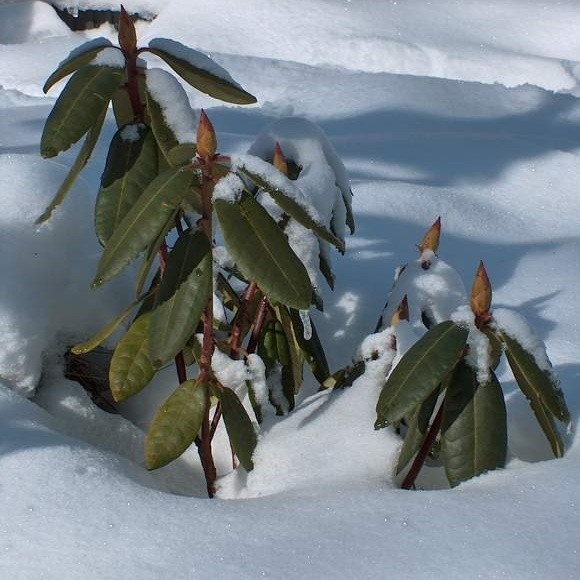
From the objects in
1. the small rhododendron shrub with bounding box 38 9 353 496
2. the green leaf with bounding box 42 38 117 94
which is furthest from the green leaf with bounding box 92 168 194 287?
the green leaf with bounding box 42 38 117 94

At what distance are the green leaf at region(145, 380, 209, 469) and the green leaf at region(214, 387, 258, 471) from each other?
0.03m

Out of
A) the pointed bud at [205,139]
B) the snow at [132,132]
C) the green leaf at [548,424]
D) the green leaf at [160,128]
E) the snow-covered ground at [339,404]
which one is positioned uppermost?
the pointed bud at [205,139]

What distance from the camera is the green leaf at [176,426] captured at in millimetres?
1060

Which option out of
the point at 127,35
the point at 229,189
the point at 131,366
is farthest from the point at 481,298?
the point at 127,35

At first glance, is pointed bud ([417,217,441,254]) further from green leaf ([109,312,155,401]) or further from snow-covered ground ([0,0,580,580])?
green leaf ([109,312,155,401])

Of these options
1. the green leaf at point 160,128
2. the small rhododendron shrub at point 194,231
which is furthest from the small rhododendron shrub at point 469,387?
the green leaf at point 160,128

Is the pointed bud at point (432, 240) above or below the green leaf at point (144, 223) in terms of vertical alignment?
below

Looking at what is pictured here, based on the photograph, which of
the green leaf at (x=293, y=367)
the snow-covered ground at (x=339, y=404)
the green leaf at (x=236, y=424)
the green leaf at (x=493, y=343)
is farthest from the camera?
the green leaf at (x=293, y=367)

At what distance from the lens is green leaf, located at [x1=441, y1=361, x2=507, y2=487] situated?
102 centimetres

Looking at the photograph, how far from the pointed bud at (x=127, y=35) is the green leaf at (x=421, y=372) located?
0.47 m

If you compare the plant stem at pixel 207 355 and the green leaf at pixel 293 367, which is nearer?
the plant stem at pixel 207 355

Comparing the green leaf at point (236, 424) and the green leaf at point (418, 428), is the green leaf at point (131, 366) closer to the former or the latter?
the green leaf at point (236, 424)

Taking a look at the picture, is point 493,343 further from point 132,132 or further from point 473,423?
point 132,132

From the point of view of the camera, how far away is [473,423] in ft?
3.36
